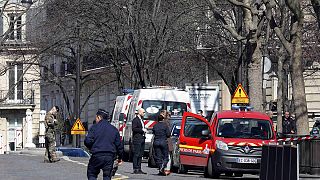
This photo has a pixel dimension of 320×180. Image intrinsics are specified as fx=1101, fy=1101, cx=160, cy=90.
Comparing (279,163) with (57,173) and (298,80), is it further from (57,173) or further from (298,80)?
(298,80)

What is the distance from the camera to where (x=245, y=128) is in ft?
92.5

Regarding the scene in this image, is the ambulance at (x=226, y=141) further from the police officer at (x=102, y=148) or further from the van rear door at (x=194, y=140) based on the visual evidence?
the police officer at (x=102, y=148)

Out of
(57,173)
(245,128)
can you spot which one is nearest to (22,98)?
(57,173)

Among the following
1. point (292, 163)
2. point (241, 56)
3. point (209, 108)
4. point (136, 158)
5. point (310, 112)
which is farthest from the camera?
point (310, 112)

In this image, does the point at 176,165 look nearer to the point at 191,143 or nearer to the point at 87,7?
the point at 191,143

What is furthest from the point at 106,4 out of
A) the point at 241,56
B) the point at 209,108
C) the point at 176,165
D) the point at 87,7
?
the point at 176,165

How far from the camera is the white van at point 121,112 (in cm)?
4080

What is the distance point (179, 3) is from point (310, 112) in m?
10.7

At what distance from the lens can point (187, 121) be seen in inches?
1177

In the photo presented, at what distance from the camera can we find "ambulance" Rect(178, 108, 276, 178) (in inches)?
1077

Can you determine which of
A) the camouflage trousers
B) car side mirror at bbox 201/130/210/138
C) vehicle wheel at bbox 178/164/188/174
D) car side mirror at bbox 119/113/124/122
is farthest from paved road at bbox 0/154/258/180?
car side mirror at bbox 119/113/124/122

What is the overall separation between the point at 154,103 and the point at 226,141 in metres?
11.8

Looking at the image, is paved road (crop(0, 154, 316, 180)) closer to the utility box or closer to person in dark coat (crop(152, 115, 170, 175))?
person in dark coat (crop(152, 115, 170, 175))

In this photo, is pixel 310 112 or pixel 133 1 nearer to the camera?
pixel 133 1
